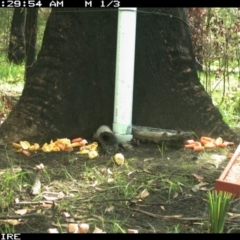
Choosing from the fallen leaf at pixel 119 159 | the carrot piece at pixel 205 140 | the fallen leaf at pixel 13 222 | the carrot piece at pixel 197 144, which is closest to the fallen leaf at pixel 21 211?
the fallen leaf at pixel 13 222

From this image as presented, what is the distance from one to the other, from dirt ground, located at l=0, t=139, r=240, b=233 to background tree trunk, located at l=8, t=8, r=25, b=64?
9121 millimetres

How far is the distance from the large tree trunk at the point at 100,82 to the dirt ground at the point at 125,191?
0.32 m

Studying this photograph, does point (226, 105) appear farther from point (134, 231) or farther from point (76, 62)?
point (134, 231)

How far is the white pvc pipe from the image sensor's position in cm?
462

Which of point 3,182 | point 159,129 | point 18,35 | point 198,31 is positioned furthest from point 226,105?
point 18,35

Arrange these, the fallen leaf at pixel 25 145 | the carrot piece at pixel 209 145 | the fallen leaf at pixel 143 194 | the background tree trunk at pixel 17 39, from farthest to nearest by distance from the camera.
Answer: the background tree trunk at pixel 17 39 < the carrot piece at pixel 209 145 < the fallen leaf at pixel 25 145 < the fallen leaf at pixel 143 194

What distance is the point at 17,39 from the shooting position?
14953 millimetres

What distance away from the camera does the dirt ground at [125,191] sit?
3.27 m

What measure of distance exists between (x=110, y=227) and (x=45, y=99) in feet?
5.94

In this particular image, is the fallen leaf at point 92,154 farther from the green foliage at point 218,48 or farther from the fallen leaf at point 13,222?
the green foliage at point 218,48

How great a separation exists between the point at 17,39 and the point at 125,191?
11.8 meters

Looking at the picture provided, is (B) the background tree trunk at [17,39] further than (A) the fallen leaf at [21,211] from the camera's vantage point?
Yes

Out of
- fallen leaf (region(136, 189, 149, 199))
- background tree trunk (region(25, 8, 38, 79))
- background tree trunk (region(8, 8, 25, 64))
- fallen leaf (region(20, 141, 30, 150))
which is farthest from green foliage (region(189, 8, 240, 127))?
background tree trunk (region(8, 8, 25, 64))

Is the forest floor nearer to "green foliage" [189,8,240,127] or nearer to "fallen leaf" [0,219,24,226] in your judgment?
"fallen leaf" [0,219,24,226]
